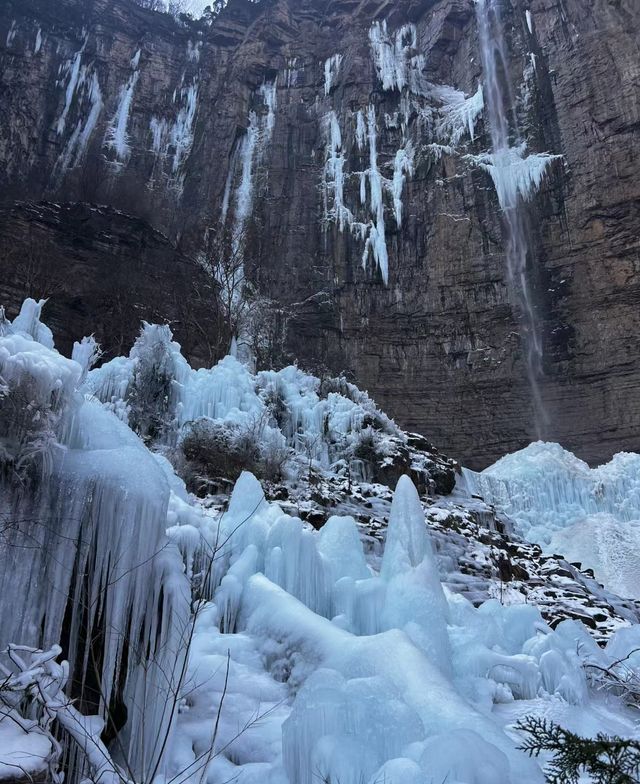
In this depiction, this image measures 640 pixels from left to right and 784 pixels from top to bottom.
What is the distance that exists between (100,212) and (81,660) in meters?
23.6

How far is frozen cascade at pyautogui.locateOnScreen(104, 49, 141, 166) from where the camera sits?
104 feet

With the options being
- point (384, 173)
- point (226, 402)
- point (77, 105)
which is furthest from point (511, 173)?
point (77, 105)

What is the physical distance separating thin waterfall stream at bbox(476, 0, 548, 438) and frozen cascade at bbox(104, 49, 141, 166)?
1801cm

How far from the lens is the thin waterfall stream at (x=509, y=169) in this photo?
1018 inches

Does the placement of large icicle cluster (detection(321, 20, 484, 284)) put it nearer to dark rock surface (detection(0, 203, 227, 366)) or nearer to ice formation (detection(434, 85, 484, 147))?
ice formation (detection(434, 85, 484, 147))

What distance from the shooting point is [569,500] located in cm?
1936

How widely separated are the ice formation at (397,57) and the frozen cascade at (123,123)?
12869 millimetres

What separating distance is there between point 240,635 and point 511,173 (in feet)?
88.5

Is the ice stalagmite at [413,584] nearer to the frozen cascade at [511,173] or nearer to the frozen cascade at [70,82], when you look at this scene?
the frozen cascade at [511,173]

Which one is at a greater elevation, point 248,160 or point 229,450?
point 248,160

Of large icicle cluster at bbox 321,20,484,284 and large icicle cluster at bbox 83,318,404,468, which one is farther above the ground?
large icicle cluster at bbox 321,20,484,284

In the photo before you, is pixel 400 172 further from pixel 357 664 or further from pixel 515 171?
pixel 357 664

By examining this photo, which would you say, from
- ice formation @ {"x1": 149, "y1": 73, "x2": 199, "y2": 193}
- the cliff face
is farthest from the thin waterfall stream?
ice formation @ {"x1": 149, "y1": 73, "x2": 199, "y2": 193}

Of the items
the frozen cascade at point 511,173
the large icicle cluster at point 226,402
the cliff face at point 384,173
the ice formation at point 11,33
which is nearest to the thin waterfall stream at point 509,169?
the frozen cascade at point 511,173
